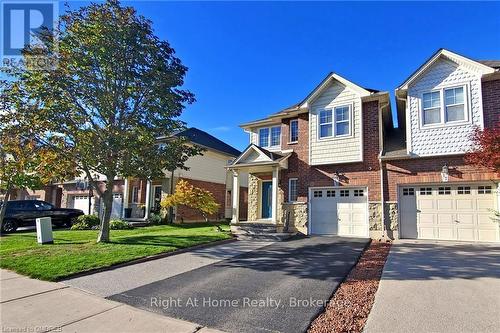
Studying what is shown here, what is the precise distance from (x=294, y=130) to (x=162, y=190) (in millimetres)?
10421

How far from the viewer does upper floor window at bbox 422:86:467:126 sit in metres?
12.7

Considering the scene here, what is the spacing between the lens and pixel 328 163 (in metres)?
15.1

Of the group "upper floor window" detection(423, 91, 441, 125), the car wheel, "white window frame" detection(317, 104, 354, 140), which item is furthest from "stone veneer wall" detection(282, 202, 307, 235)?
the car wheel

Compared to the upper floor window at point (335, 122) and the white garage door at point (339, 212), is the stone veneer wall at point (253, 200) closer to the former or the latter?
the white garage door at point (339, 212)

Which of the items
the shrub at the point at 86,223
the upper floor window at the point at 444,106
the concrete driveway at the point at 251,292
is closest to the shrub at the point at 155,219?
the shrub at the point at 86,223

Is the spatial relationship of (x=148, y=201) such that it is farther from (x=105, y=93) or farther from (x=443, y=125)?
(x=443, y=125)

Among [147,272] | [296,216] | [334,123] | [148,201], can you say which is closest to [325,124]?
[334,123]

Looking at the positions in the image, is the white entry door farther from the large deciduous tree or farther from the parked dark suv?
the large deciduous tree

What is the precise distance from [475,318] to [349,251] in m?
5.59

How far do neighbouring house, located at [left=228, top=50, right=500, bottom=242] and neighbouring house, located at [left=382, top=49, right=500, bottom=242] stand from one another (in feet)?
0.12

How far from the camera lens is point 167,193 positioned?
21.3 meters

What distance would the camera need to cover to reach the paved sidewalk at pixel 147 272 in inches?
263

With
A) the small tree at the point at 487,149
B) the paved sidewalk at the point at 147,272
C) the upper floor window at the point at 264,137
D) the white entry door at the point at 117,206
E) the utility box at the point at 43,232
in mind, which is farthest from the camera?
the white entry door at the point at 117,206

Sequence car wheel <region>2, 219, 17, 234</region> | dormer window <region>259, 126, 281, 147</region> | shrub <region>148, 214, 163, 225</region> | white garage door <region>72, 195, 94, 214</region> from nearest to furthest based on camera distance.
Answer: car wheel <region>2, 219, 17, 234</region>
dormer window <region>259, 126, 281, 147</region>
shrub <region>148, 214, 163, 225</region>
white garage door <region>72, 195, 94, 214</region>
